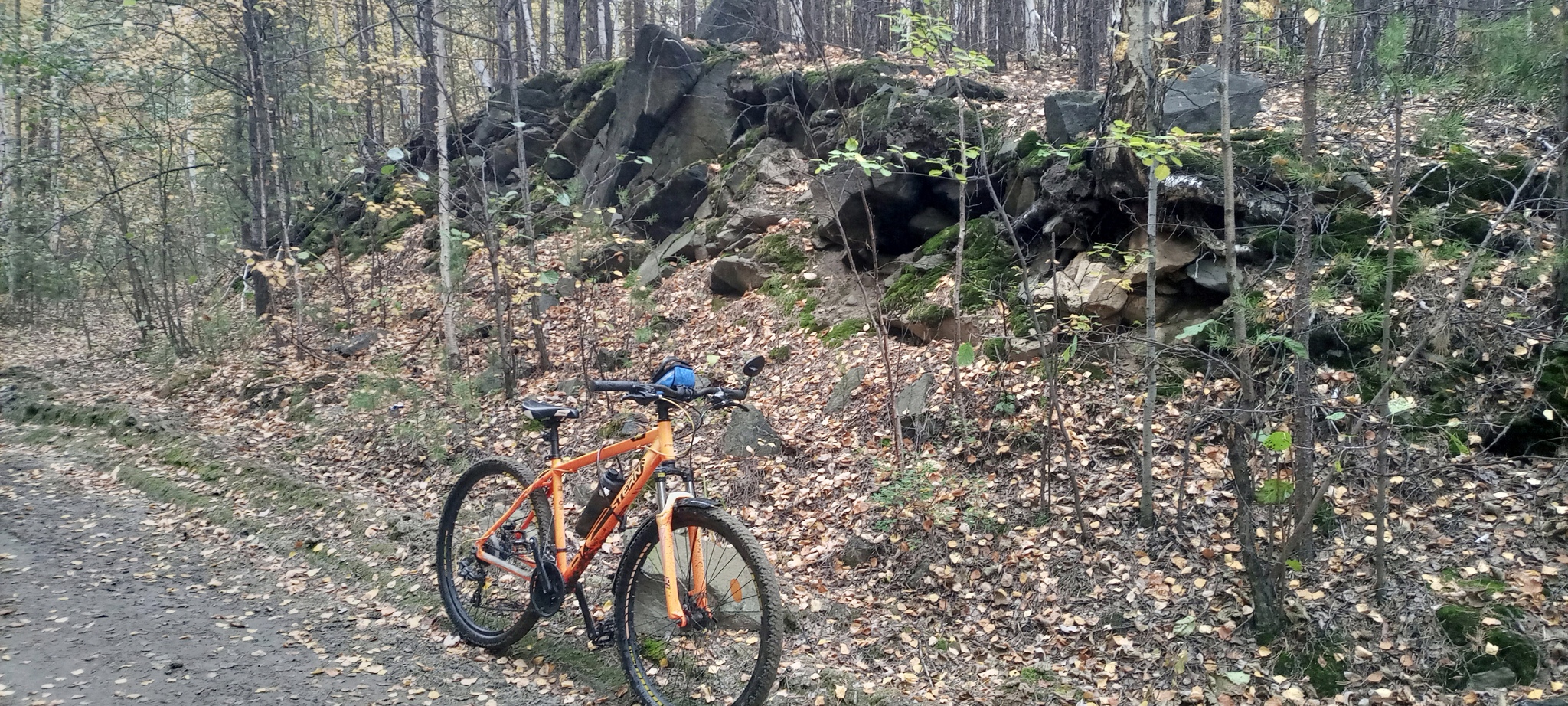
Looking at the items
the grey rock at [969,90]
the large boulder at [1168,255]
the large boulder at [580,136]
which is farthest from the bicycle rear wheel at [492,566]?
the large boulder at [580,136]

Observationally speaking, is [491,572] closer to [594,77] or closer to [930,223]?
[930,223]

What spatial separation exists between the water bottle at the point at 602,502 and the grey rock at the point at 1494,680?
158 inches

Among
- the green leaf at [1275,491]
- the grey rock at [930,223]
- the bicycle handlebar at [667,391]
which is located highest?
the grey rock at [930,223]

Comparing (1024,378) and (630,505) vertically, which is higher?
(1024,378)

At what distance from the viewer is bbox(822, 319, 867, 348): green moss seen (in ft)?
29.3

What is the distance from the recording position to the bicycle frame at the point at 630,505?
3.77 m

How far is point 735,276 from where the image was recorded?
1091cm

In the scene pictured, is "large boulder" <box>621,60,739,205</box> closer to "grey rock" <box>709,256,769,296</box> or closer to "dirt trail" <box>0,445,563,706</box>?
"grey rock" <box>709,256,769,296</box>

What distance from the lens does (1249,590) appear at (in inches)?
180

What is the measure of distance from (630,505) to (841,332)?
5.11m

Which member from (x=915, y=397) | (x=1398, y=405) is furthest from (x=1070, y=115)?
(x=1398, y=405)

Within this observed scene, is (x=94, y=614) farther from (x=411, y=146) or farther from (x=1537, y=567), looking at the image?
(x=411, y=146)

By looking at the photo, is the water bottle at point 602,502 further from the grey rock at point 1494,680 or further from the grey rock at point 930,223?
the grey rock at point 930,223

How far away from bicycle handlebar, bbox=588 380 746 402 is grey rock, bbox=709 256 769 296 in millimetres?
6839
